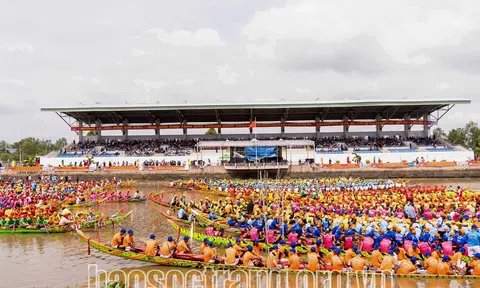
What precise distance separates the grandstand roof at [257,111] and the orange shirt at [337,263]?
3751cm

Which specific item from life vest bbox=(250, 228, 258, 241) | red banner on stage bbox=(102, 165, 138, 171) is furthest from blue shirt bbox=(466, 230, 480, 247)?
red banner on stage bbox=(102, 165, 138, 171)

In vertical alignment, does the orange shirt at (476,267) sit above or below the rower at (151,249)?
below

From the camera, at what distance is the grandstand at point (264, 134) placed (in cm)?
4591

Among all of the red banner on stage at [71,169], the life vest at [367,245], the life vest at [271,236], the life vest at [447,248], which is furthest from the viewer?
the red banner on stage at [71,169]

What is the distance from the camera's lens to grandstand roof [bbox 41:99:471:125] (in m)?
47.7

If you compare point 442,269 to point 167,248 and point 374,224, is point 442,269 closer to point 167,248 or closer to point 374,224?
point 374,224

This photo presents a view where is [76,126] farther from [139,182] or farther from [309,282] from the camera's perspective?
[309,282]

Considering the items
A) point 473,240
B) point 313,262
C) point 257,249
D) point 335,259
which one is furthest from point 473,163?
point 257,249

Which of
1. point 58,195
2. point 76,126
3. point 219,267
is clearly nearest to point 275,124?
point 76,126

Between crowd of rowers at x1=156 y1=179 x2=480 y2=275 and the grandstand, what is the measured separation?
22.4 metres

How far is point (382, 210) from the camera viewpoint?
58.0ft

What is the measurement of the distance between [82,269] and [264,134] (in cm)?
4280

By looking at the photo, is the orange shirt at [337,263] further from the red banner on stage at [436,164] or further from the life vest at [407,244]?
the red banner on stage at [436,164]

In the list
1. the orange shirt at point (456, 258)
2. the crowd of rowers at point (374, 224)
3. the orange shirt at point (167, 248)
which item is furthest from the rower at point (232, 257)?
the orange shirt at point (456, 258)
